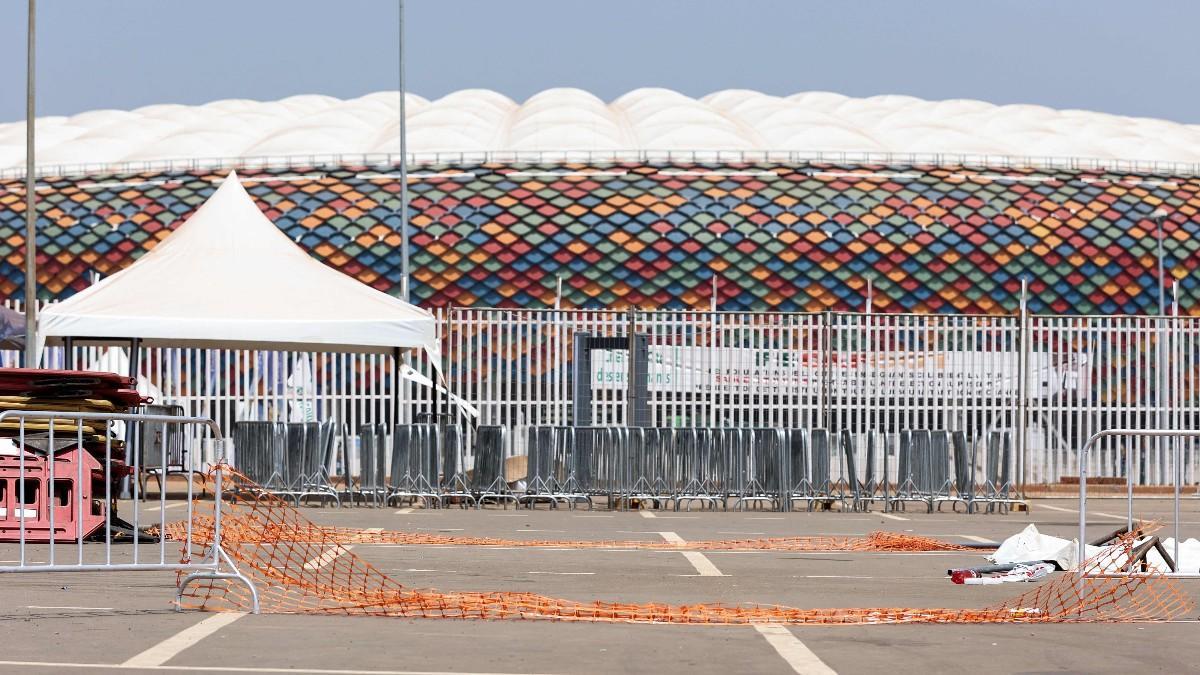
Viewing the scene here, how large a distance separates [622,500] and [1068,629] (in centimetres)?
1153

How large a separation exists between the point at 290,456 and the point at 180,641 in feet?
40.7

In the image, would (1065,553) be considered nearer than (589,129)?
Yes

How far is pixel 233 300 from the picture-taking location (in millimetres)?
19188

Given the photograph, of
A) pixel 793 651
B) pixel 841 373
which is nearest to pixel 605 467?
pixel 841 373

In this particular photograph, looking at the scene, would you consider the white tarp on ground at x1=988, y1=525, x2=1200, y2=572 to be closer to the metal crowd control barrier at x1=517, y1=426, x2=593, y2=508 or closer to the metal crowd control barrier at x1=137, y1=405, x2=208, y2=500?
the metal crowd control barrier at x1=137, y1=405, x2=208, y2=500

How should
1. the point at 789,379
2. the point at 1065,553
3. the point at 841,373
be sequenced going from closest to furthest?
1. the point at 1065,553
2. the point at 789,379
3. the point at 841,373

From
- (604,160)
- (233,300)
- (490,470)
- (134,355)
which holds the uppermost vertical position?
(604,160)

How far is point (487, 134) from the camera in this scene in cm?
5572

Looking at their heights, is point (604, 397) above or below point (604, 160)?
below

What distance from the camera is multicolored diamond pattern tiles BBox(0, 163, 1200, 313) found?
163 ft

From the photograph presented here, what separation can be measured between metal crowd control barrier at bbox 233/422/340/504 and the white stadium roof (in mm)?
33340

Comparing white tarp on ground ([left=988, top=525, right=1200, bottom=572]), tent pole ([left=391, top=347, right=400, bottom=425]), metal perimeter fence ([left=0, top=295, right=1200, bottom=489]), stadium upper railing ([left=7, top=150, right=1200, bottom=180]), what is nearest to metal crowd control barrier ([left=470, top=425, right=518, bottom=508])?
metal perimeter fence ([left=0, top=295, right=1200, bottom=489])

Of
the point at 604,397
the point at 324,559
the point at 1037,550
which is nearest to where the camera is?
the point at 324,559

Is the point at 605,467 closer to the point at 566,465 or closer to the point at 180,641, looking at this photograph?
the point at 566,465
